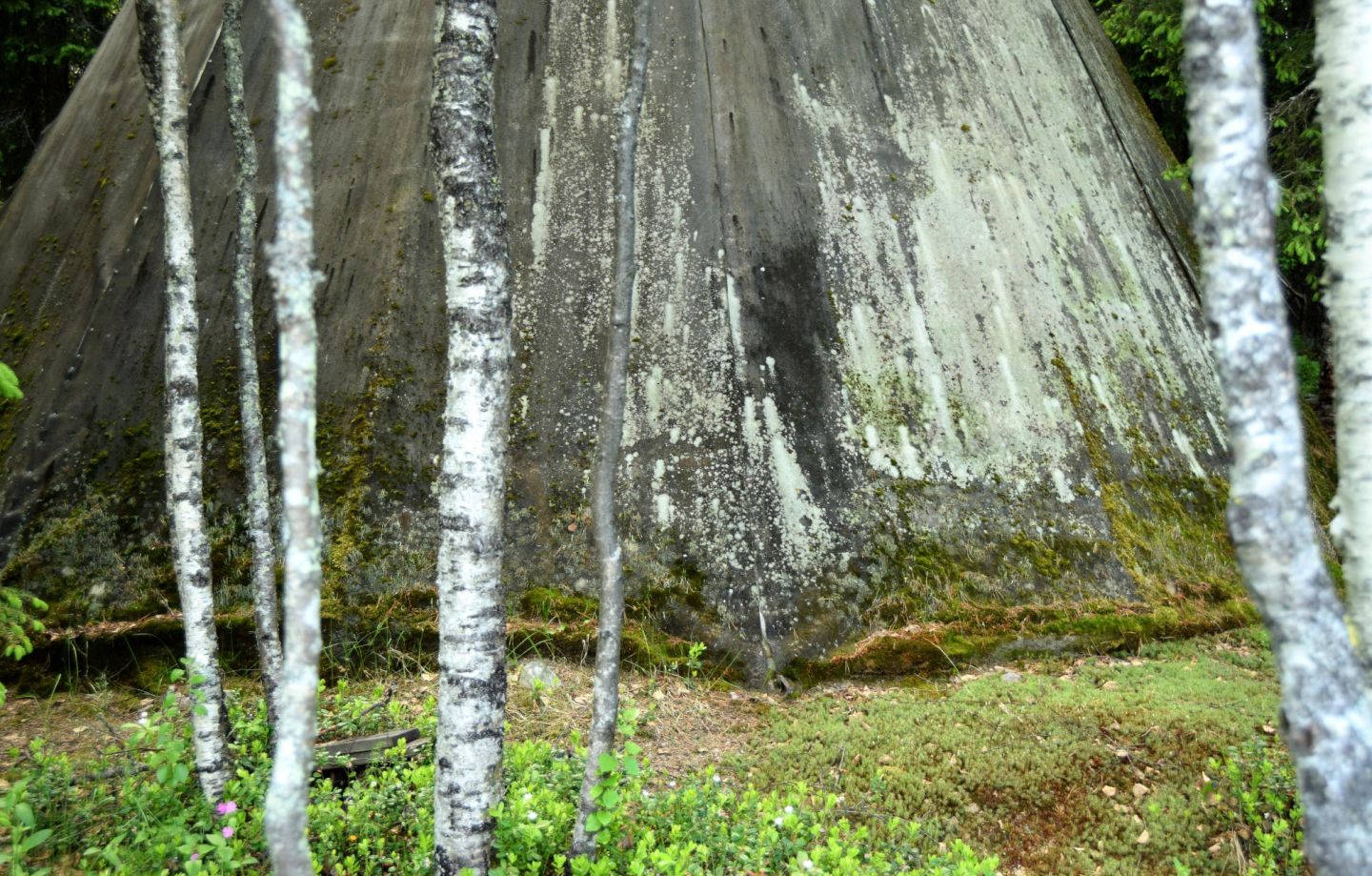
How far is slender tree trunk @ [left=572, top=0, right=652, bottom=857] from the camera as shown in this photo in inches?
133

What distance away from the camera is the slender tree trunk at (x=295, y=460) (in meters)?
2.04

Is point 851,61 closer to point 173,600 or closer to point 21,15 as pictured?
point 173,600

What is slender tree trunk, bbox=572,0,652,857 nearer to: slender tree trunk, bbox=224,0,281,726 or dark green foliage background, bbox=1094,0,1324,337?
slender tree trunk, bbox=224,0,281,726

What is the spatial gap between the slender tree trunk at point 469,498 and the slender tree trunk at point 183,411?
4.57 ft

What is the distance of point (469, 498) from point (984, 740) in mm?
3324

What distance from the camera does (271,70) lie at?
26.6 ft

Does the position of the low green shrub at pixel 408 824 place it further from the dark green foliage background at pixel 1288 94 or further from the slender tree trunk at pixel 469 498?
the dark green foliage background at pixel 1288 94

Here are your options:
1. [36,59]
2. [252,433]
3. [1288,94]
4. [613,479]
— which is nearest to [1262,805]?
[613,479]

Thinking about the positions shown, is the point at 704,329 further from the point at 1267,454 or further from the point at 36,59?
the point at 36,59

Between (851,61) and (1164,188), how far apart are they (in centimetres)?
467

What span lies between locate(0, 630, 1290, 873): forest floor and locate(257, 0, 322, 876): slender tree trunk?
2816 mm

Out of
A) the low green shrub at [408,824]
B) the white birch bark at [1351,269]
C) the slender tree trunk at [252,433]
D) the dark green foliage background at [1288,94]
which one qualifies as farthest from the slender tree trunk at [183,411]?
the dark green foliage background at [1288,94]

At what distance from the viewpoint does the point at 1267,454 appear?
1978 millimetres

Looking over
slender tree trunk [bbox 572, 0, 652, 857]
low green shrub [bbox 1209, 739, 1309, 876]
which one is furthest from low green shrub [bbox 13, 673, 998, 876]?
low green shrub [bbox 1209, 739, 1309, 876]
